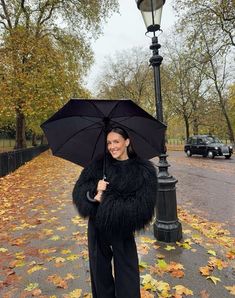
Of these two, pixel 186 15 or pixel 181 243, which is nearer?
pixel 181 243

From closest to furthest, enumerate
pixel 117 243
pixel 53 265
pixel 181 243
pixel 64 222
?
pixel 117 243 → pixel 53 265 → pixel 181 243 → pixel 64 222

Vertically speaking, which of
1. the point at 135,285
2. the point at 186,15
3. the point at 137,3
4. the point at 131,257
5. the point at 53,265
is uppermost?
the point at 186,15

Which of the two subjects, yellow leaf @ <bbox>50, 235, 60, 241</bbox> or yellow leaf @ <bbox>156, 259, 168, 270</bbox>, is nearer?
yellow leaf @ <bbox>156, 259, 168, 270</bbox>

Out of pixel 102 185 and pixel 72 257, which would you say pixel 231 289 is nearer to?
pixel 102 185

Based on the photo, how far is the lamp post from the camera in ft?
16.1

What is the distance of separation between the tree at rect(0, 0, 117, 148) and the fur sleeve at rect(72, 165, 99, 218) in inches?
703

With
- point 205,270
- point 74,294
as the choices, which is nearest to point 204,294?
point 205,270

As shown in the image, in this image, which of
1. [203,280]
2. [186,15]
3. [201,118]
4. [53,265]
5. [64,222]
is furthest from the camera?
[201,118]

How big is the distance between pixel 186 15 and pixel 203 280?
21.5m

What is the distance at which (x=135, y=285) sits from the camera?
277 cm

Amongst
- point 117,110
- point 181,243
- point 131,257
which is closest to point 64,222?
point 181,243

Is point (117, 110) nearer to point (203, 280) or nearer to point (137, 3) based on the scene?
point (203, 280)

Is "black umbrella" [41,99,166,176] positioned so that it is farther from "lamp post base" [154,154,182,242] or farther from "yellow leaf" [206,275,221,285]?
"lamp post base" [154,154,182,242]

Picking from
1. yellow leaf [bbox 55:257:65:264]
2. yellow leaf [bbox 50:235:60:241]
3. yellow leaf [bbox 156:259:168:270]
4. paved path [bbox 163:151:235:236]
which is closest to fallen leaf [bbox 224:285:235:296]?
yellow leaf [bbox 156:259:168:270]
